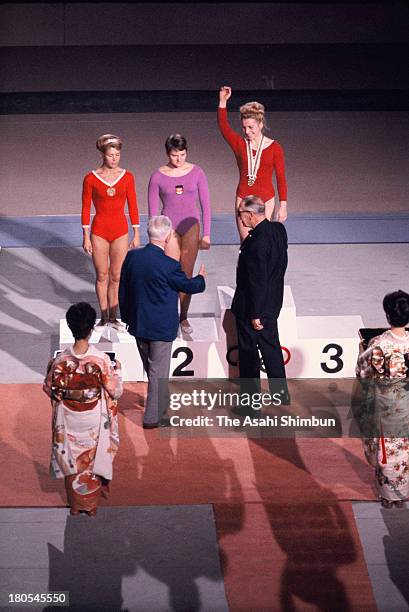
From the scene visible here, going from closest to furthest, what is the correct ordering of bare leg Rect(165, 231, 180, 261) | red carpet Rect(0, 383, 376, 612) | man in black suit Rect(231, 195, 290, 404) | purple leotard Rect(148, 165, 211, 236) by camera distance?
1. red carpet Rect(0, 383, 376, 612)
2. man in black suit Rect(231, 195, 290, 404)
3. purple leotard Rect(148, 165, 211, 236)
4. bare leg Rect(165, 231, 180, 261)

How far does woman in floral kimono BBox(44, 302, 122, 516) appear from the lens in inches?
267

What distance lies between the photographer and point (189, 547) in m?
6.82

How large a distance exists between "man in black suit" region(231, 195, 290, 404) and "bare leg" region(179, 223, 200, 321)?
42.5 inches

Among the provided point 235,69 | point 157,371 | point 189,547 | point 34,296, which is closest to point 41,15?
point 235,69

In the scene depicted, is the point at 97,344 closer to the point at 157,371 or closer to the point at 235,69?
the point at 157,371

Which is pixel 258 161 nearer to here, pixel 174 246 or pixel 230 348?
pixel 174 246

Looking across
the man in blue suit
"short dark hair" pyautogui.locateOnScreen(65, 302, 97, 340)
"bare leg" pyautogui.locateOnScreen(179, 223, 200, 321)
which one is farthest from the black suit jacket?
"short dark hair" pyautogui.locateOnScreen(65, 302, 97, 340)

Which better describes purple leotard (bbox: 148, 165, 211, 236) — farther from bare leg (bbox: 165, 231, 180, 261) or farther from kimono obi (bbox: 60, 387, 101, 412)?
kimono obi (bbox: 60, 387, 101, 412)

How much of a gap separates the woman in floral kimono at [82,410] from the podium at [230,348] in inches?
83.4

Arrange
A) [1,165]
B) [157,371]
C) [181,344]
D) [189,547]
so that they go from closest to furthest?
1. [189,547]
2. [157,371]
3. [181,344]
4. [1,165]

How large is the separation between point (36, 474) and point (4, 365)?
6.52 feet

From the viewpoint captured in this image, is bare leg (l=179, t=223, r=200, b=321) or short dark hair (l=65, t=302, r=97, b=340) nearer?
short dark hair (l=65, t=302, r=97, b=340)

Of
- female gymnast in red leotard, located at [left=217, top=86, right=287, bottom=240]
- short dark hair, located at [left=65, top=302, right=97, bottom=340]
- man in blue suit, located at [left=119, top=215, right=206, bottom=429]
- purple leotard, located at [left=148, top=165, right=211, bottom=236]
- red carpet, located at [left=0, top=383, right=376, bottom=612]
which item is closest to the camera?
red carpet, located at [left=0, top=383, right=376, bottom=612]

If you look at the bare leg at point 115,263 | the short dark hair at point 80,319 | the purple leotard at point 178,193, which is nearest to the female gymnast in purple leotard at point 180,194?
the purple leotard at point 178,193
